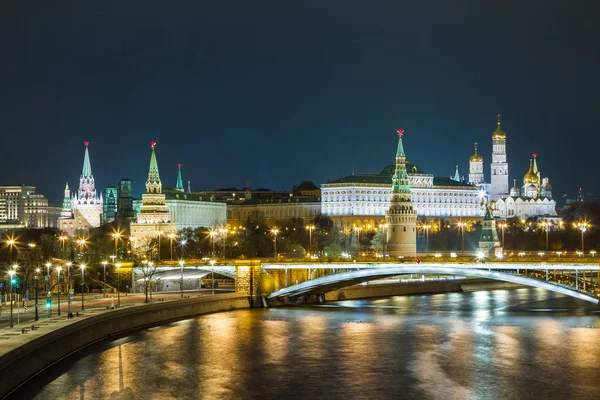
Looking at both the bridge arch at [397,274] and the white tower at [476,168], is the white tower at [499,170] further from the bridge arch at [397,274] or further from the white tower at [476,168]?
the bridge arch at [397,274]

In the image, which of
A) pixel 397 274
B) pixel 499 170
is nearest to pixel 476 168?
pixel 499 170

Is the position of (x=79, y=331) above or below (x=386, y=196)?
below

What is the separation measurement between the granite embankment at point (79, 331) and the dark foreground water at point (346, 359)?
56 centimetres

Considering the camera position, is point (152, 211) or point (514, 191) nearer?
point (152, 211)

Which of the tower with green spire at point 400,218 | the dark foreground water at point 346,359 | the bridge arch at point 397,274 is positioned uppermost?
the tower with green spire at point 400,218

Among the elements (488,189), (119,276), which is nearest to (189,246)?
(119,276)

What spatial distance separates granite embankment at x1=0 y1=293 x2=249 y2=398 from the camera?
3703cm

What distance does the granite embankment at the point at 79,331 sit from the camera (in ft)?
121

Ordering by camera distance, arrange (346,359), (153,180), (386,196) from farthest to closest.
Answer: (386,196)
(153,180)
(346,359)

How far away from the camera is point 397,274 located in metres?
62.4

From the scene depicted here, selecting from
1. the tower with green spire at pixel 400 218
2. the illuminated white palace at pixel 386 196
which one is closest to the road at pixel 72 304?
the tower with green spire at pixel 400 218

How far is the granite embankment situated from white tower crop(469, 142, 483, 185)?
131796 mm

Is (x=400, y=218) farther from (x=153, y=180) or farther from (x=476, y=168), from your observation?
(x=476, y=168)

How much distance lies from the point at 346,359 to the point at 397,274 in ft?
56.7
